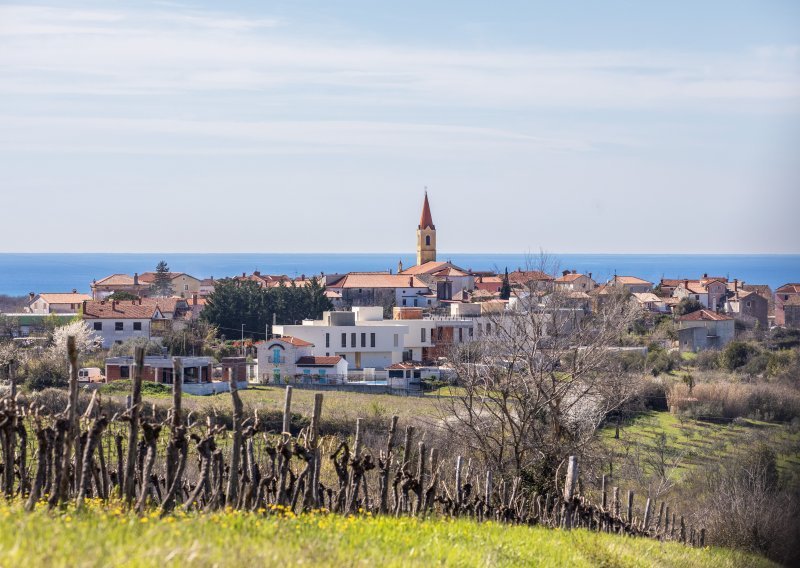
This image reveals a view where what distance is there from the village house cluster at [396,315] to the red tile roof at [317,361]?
6 centimetres

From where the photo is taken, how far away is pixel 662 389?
4928cm

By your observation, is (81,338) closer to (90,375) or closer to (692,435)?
(90,375)

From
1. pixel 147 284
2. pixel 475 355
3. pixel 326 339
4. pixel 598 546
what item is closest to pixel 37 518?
pixel 598 546

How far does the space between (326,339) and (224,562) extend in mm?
56966

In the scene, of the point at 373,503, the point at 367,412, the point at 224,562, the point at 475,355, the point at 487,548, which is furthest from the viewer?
the point at 367,412

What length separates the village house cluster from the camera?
5722 cm

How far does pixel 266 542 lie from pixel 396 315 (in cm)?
6522

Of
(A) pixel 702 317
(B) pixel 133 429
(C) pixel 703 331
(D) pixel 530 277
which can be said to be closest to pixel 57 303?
(A) pixel 702 317

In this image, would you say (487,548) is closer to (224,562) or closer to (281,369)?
(224,562)

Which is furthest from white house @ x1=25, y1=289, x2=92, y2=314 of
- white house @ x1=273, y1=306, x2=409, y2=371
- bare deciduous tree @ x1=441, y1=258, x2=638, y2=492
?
bare deciduous tree @ x1=441, y1=258, x2=638, y2=492

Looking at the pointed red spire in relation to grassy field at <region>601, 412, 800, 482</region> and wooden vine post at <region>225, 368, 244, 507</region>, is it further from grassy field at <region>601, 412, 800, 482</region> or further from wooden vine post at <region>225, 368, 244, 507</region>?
wooden vine post at <region>225, 368, 244, 507</region>

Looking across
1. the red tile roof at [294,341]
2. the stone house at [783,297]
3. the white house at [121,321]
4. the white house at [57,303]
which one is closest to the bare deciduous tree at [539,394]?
the red tile roof at [294,341]

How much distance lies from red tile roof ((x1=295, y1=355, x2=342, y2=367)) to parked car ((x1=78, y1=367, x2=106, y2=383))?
33.1 feet

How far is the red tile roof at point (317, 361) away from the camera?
189 ft
